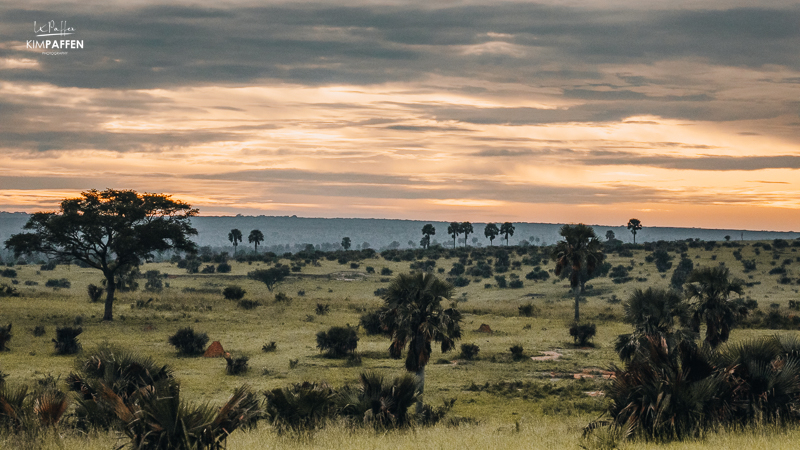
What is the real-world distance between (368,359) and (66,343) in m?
18.9

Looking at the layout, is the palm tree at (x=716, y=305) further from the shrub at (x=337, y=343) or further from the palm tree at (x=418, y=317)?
the shrub at (x=337, y=343)

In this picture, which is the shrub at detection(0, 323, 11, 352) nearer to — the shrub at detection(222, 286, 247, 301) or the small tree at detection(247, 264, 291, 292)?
the shrub at detection(222, 286, 247, 301)

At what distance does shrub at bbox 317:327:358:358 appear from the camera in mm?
42562

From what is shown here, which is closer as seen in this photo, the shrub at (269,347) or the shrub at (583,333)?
the shrub at (269,347)

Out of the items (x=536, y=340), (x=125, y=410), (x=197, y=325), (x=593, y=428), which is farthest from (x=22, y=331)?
(x=593, y=428)

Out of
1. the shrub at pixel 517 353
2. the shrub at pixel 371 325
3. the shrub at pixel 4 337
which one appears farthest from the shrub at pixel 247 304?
the shrub at pixel 517 353

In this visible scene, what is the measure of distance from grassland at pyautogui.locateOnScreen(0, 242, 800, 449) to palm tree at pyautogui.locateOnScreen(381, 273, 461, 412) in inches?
129

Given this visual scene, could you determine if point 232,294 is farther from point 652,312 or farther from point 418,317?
point 652,312

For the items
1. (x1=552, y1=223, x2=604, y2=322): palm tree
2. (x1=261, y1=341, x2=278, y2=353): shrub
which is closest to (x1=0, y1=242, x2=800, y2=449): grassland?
(x1=261, y1=341, x2=278, y2=353): shrub

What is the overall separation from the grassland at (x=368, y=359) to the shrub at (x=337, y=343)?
115 centimetres

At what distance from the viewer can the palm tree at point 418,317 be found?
27156 mm

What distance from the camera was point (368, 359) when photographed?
42031mm

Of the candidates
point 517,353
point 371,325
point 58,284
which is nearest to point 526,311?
point 371,325

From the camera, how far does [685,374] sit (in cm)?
1474
